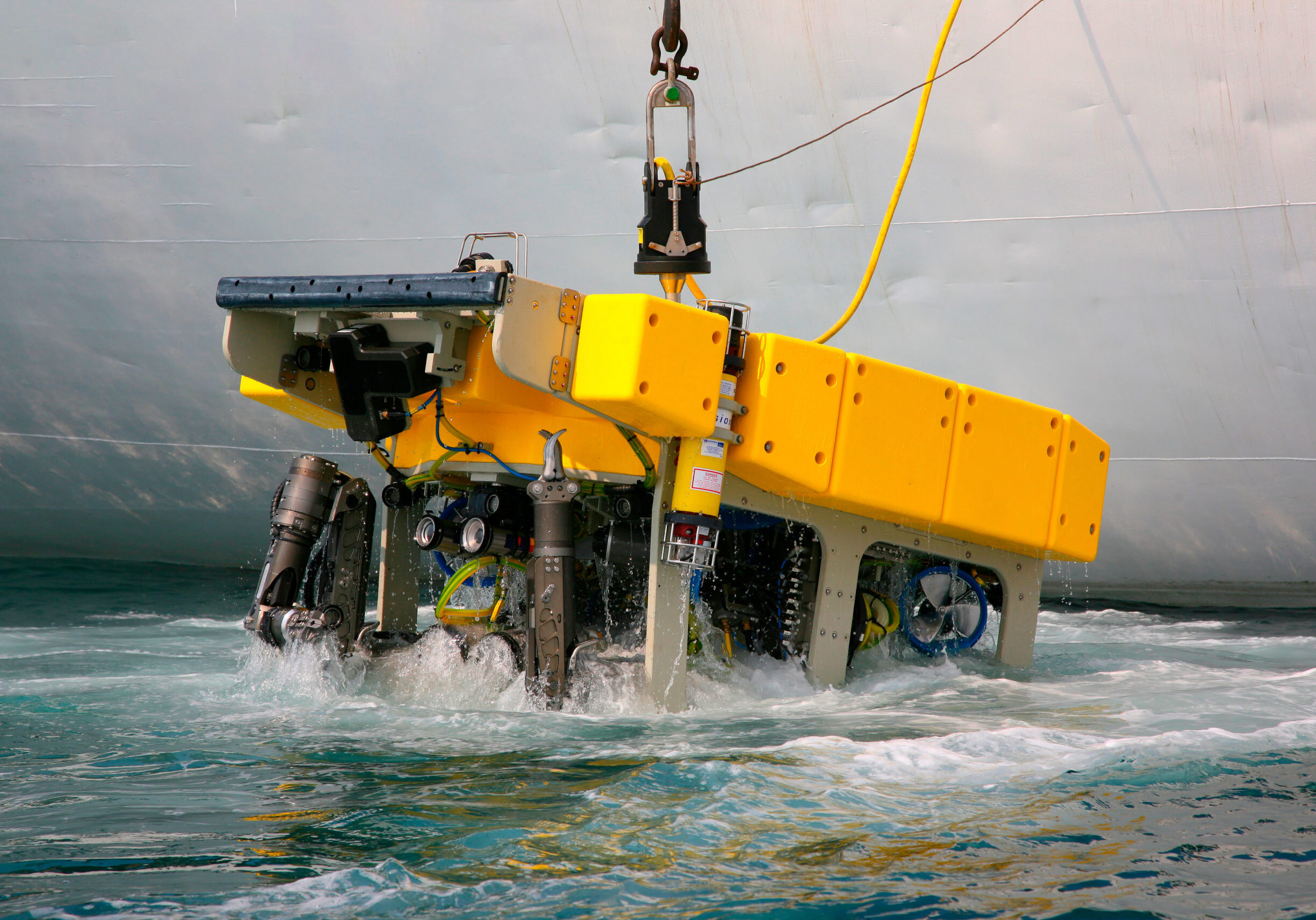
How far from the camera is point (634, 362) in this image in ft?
10.5

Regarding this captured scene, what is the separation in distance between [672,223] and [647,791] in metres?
2.24

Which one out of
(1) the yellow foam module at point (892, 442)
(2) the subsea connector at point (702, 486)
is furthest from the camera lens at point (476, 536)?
(1) the yellow foam module at point (892, 442)

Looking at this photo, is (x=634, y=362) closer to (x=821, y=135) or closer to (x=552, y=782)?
(x=552, y=782)

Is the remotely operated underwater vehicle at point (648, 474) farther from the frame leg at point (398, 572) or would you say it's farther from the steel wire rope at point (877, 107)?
A: the steel wire rope at point (877, 107)

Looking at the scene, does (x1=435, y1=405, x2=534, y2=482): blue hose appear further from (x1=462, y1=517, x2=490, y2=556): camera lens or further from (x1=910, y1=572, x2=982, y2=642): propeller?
(x1=910, y1=572, x2=982, y2=642): propeller

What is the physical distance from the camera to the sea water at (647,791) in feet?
6.22

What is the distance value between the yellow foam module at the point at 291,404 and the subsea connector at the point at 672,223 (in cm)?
132

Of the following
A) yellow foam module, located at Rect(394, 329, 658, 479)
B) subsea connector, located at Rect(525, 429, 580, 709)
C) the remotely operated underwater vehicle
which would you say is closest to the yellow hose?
the remotely operated underwater vehicle

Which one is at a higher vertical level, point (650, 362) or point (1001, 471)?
point (650, 362)

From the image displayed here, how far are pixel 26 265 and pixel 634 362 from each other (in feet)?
15.3

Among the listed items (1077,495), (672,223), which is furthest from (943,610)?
(672,223)

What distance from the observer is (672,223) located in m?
4.06

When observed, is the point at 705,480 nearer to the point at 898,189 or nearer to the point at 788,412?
the point at 788,412

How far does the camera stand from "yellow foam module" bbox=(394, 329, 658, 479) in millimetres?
3711
